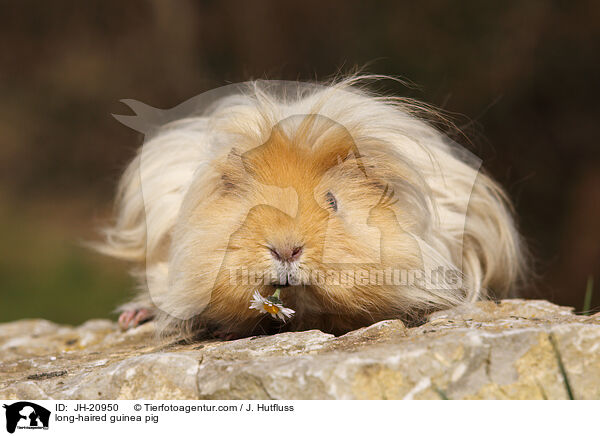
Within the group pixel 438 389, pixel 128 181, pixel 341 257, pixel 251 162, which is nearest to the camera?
pixel 438 389

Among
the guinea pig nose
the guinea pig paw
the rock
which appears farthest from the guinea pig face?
the guinea pig paw

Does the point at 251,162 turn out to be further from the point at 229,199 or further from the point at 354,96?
the point at 354,96

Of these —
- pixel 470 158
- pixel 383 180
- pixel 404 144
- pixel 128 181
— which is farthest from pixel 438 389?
pixel 128 181

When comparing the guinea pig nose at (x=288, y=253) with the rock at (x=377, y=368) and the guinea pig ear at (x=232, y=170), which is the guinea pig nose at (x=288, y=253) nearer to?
the rock at (x=377, y=368)

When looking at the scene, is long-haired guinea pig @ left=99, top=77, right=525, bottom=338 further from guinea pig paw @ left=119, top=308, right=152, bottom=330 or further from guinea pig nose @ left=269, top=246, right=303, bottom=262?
guinea pig paw @ left=119, top=308, right=152, bottom=330
